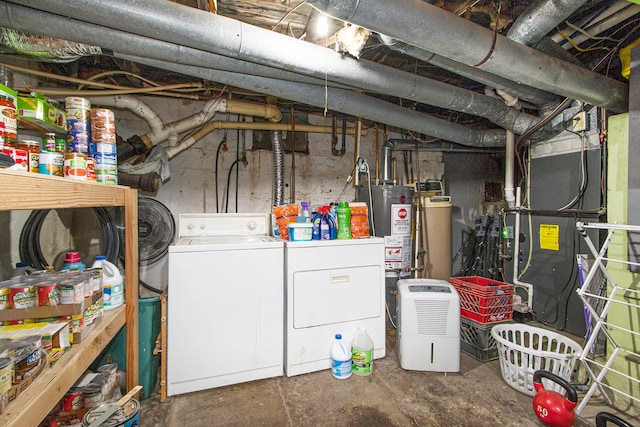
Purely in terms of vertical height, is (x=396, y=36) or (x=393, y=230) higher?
(x=396, y=36)

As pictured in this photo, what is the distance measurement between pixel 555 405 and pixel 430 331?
2.44ft

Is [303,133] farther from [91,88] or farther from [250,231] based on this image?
[91,88]

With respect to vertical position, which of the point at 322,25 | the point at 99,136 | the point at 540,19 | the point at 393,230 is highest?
the point at 322,25

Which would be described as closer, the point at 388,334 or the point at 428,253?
the point at 388,334

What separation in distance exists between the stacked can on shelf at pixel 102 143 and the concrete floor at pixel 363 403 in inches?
55.8

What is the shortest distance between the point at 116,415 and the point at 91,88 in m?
2.59

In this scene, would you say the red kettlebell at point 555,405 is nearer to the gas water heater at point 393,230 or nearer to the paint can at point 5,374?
the gas water heater at point 393,230

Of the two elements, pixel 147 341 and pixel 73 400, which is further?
pixel 147 341

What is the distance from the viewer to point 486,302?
2.29 metres

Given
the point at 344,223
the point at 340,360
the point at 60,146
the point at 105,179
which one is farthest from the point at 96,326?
the point at 344,223

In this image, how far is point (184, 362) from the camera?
1869mm

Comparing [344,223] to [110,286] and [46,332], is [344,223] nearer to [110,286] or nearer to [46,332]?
[110,286]

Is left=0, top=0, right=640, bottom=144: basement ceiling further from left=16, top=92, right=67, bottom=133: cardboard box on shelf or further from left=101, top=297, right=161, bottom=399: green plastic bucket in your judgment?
left=101, top=297, right=161, bottom=399: green plastic bucket

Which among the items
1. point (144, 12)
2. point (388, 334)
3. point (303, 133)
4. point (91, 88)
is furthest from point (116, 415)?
point (303, 133)
